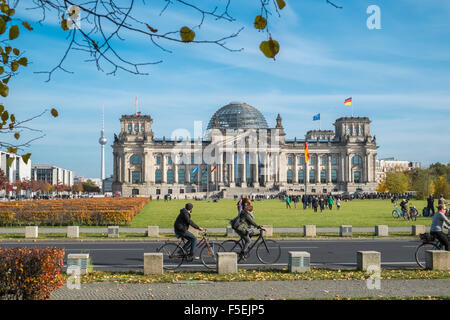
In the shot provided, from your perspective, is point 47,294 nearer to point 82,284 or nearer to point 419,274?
point 82,284

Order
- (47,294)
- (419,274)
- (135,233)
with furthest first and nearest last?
(135,233)
(419,274)
(47,294)

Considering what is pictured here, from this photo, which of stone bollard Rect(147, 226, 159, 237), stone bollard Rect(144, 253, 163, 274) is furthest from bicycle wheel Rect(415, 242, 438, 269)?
stone bollard Rect(147, 226, 159, 237)

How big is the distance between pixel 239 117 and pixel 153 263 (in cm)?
12811

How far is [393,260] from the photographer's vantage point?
18.4 metres

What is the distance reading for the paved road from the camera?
17.2 metres

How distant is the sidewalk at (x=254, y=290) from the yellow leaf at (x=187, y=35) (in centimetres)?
724

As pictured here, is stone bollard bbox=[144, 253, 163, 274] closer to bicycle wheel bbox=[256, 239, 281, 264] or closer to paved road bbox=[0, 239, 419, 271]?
paved road bbox=[0, 239, 419, 271]

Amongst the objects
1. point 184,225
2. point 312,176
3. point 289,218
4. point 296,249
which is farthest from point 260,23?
point 312,176

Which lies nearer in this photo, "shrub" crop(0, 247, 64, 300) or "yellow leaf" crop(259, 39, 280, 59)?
"yellow leaf" crop(259, 39, 280, 59)

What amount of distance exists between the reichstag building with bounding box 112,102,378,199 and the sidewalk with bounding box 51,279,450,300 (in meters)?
114

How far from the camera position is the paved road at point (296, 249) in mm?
17170

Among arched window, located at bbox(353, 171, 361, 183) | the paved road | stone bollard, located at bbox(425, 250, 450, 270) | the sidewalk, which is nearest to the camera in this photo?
the sidewalk

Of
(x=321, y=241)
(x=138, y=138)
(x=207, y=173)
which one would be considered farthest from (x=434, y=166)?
(x=321, y=241)
